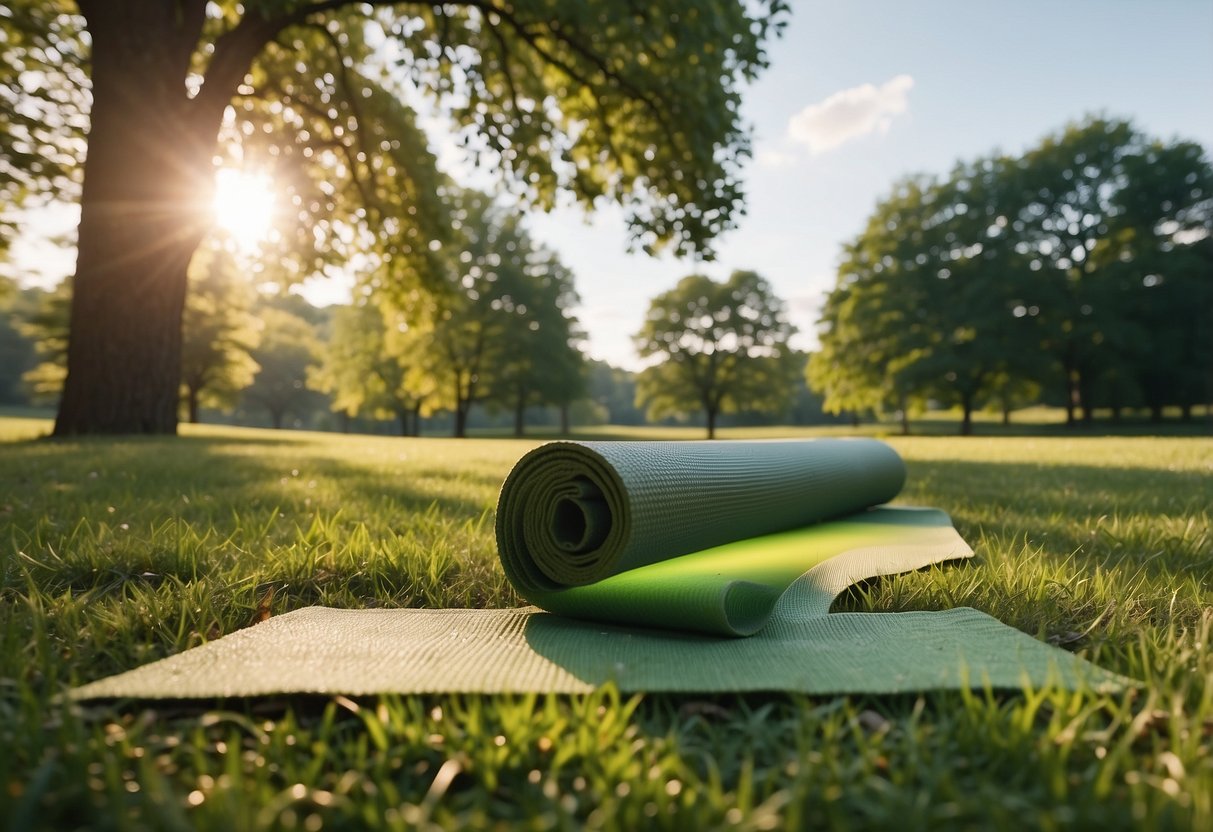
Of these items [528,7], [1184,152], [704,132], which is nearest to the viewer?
[528,7]

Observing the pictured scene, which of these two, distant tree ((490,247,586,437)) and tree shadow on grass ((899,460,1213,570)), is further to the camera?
distant tree ((490,247,586,437))

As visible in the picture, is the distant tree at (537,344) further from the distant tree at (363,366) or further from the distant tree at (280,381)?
the distant tree at (280,381)

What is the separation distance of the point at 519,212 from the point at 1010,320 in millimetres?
24784

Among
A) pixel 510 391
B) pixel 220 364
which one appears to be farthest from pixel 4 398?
pixel 510 391

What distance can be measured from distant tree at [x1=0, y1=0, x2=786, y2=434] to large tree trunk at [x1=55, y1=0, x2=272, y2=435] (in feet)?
0.07

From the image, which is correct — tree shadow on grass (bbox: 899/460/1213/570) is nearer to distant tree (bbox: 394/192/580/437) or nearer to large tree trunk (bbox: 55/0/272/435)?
large tree trunk (bbox: 55/0/272/435)

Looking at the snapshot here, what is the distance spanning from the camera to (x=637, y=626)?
1.94 m

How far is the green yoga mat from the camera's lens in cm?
141

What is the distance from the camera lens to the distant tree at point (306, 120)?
822 cm

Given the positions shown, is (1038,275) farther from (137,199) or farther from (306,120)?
(137,199)

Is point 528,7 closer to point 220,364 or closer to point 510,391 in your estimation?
point 510,391

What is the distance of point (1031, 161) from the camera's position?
30.4m

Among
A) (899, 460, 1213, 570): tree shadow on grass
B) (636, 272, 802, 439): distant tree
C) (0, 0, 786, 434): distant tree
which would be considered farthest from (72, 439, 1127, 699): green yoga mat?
(636, 272, 802, 439): distant tree

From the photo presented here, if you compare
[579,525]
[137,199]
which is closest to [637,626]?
[579,525]
